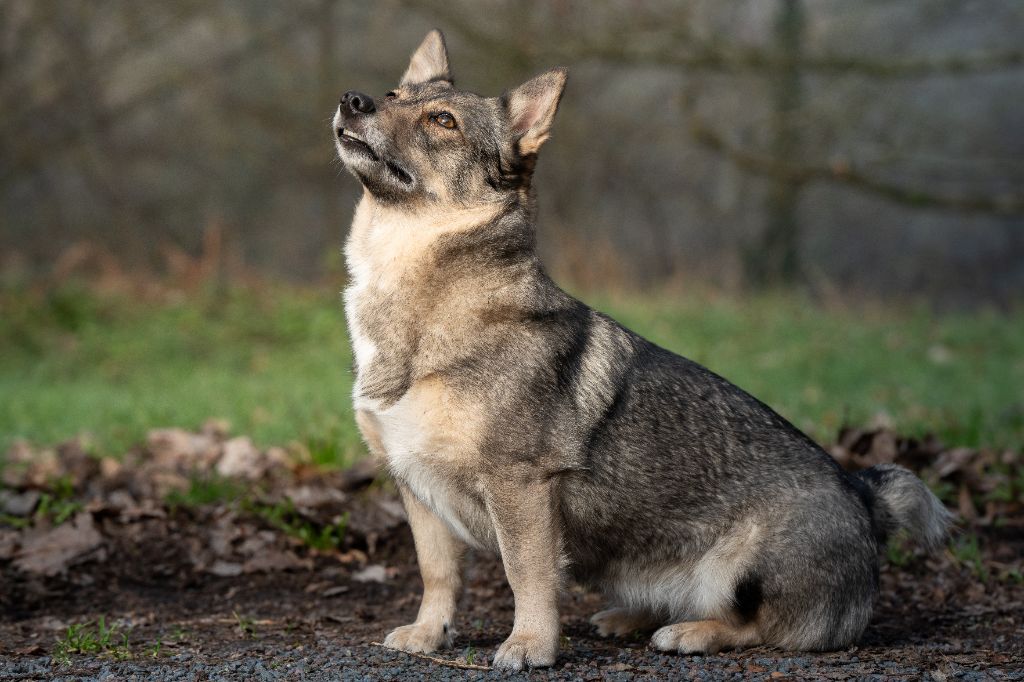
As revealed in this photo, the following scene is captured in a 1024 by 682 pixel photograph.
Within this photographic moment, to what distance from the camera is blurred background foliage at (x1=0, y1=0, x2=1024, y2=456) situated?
10070 millimetres

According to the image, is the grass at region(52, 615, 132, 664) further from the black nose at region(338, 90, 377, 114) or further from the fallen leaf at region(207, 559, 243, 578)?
the black nose at region(338, 90, 377, 114)

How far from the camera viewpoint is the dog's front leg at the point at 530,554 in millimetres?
3578

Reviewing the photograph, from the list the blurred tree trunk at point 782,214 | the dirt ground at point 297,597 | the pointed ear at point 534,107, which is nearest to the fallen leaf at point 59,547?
the dirt ground at point 297,597

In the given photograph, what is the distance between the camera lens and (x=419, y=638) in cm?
387

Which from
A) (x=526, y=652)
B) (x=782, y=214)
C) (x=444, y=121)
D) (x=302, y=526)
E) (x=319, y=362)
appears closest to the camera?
(x=526, y=652)

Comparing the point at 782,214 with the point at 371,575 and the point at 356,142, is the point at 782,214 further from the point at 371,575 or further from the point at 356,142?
the point at 356,142

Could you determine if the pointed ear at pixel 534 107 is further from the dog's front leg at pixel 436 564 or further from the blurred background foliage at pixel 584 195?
the blurred background foliage at pixel 584 195

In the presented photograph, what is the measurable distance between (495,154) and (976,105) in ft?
55.3

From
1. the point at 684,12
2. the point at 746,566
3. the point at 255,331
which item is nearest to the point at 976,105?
the point at 684,12

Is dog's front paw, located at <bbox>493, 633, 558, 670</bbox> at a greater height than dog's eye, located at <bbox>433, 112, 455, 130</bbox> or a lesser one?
lesser

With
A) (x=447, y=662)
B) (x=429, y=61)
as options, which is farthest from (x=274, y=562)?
(x=429, y=61)

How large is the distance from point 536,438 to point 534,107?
1346mm

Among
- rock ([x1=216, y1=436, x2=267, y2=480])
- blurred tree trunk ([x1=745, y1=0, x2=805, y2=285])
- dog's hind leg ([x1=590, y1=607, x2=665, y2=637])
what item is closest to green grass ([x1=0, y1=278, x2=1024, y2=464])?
rock ([x1=216, y1=436, x2=267, y2=480])

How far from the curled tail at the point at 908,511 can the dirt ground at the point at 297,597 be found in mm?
410
